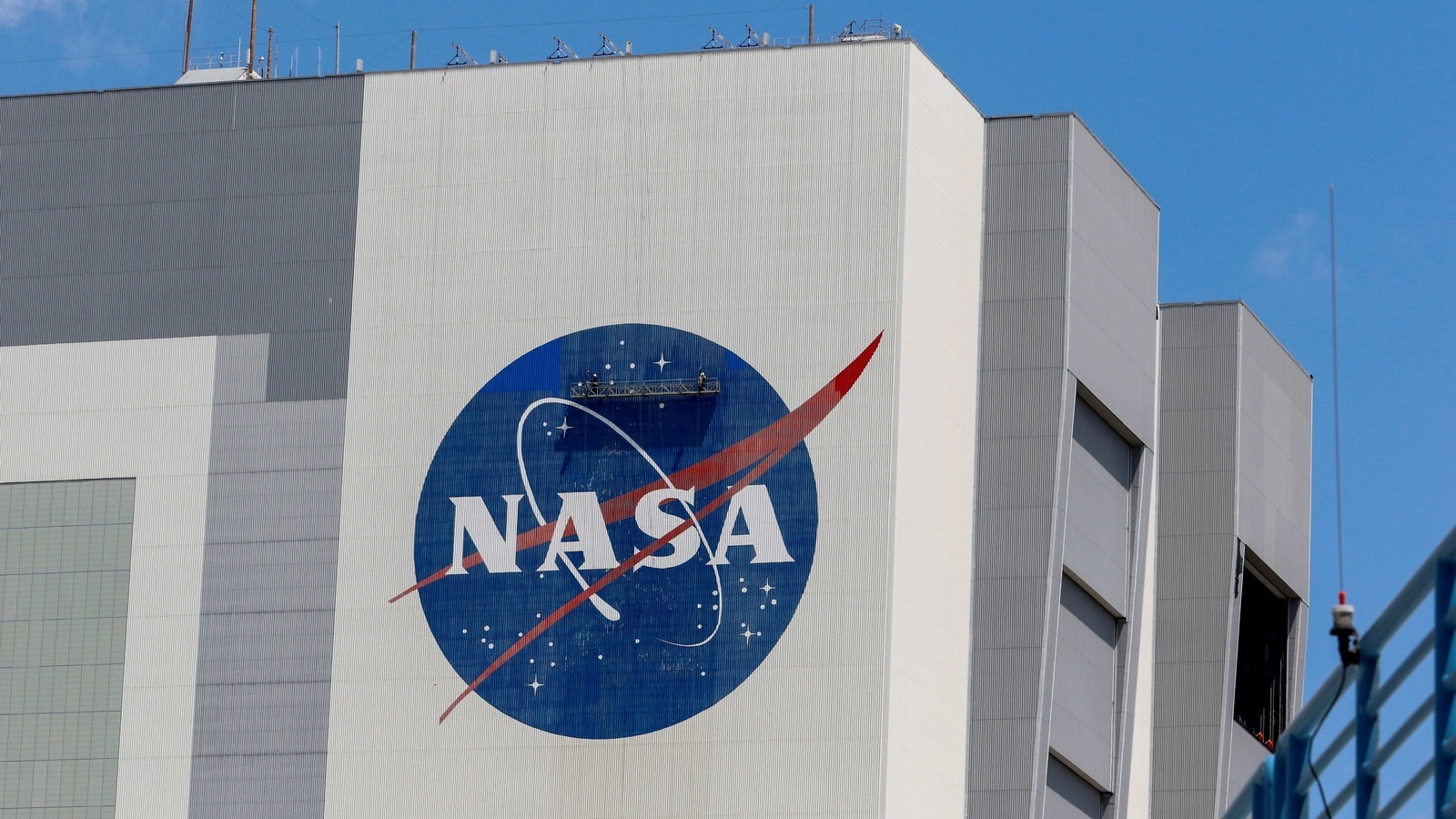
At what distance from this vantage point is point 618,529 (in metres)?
83.9

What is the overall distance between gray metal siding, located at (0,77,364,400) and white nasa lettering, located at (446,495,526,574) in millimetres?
6921

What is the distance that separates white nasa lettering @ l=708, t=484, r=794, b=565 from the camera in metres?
82.7

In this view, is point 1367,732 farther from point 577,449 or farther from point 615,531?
point 577,449

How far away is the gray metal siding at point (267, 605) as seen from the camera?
85.1 m

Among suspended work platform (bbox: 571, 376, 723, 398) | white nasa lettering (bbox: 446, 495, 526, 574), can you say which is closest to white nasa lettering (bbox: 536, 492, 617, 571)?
white nasa lettering (bbox: 446, 495, 526, 574)

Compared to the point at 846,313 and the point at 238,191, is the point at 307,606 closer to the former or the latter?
the point at 238,191

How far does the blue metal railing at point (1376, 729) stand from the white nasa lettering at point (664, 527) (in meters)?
46.5

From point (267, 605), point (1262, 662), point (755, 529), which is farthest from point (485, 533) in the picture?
point (1262, 662)

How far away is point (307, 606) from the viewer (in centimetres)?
8606

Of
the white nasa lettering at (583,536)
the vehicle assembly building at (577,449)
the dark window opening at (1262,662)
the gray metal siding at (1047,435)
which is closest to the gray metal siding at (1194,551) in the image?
the gray metal siding at (1047,435)

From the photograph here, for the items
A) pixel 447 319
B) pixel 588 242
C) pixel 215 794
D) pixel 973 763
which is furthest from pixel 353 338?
pixel 973 763

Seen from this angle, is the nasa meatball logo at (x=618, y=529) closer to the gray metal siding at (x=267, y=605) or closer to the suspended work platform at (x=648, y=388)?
the suspended work platform at (x=648, y=388)

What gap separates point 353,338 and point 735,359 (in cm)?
1428

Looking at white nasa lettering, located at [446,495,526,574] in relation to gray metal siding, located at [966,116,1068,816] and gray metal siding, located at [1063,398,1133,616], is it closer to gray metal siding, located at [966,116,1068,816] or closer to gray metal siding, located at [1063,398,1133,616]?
gray metal siding, located at [966,116,1068,816]
